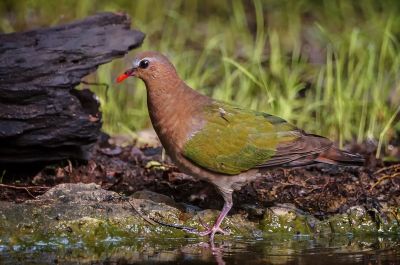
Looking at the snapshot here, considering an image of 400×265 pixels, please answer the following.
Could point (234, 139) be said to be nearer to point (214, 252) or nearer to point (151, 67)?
point (151, 67)

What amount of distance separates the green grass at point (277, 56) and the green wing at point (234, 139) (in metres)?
1.57

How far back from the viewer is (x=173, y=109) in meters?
5.34

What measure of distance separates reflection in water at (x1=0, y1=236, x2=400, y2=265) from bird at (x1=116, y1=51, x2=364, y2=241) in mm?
274

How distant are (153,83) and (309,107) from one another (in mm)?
2483

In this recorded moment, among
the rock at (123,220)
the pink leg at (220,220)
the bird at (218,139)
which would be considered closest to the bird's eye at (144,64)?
the bird at (218,139)

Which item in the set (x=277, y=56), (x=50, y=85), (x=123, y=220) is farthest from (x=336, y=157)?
(x=277, y=56)

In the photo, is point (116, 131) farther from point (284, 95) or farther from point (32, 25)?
point (32, 25)

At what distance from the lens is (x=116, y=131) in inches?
301

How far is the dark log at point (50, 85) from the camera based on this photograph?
5.68 meters

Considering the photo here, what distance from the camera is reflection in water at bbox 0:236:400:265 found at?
15.3 ft

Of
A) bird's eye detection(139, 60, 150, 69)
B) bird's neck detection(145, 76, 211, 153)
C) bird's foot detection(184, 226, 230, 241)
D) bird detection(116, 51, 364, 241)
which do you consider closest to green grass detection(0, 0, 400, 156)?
bird detection(116, 51, 364, 241)

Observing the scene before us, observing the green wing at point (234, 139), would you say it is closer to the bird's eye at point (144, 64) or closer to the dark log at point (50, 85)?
the bird's eye at point (144, 64)

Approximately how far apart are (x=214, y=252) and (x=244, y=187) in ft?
3.87

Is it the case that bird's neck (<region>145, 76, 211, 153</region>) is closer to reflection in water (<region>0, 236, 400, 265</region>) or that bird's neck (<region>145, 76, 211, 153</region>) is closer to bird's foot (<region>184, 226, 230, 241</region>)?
bird's foot (<region>184, 226, 230, 241</region>)
